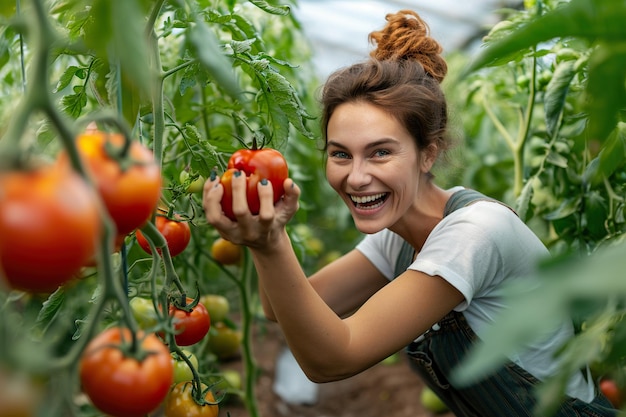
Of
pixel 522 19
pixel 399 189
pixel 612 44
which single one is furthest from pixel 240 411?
pixel 612 44

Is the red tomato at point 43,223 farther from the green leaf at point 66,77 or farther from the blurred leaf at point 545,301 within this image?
the green leaf at point 66,77

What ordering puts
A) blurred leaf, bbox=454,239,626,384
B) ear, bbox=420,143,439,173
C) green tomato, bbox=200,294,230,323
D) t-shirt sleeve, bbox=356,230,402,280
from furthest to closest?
1. green tomato, bbox=200,294,230,323
2. t-shirt sleeve, bbox=356,230,402,280
3. ear, bbox=420,143,439,173
4. blurred leaf, bbox=454,239,626,384

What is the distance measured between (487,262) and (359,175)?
0.27 meters

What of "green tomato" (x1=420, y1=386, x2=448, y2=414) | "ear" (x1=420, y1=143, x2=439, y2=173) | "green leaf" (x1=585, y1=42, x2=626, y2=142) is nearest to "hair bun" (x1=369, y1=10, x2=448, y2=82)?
"ear" (x1=420, y1=143, x2=439, y2=173)

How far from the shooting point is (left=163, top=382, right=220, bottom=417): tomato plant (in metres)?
0.95

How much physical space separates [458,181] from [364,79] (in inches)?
85.4

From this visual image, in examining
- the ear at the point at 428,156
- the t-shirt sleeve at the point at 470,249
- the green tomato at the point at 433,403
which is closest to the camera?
the t-shirt sleeve at the point at 470,249

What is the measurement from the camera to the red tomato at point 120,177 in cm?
50

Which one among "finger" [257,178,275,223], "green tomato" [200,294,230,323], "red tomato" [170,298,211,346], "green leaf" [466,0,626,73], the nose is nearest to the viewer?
"green leaf" [466,0,626,73]

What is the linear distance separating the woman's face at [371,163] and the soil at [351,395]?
1351 millimetres

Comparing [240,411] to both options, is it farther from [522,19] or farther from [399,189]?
[522,19]

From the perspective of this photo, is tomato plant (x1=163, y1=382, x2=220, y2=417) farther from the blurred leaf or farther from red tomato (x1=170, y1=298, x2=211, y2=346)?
the blurred leaf

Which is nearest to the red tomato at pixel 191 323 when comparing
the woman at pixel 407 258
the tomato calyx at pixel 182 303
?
the tomato calyx at pixel 182 303

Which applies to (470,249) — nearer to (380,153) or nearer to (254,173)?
(380,153)
